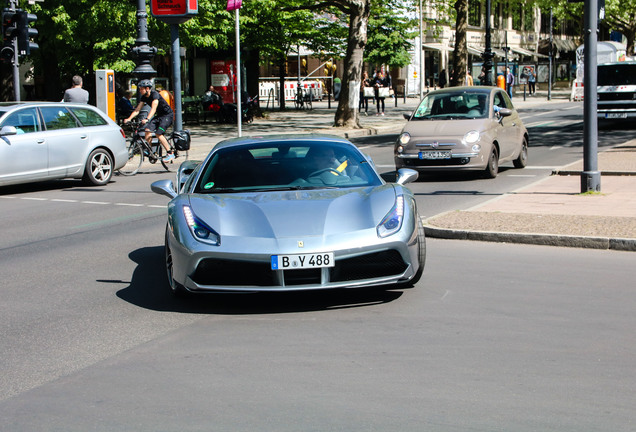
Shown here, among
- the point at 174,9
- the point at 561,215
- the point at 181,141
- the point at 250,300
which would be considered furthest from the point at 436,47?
the point at 250,300

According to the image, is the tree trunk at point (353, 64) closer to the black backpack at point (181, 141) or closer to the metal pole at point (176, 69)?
the metal pole at point (176, 69)

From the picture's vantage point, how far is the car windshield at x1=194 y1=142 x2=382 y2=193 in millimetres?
7430

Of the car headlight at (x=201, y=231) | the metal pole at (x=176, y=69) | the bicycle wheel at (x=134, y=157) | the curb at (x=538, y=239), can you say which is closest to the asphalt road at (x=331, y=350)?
the curb at (x=538, y=239)

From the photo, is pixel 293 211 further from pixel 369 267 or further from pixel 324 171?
pixel 324 171

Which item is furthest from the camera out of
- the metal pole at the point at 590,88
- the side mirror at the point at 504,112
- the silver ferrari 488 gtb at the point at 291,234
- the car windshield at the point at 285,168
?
the side mirror at the point at 504,112

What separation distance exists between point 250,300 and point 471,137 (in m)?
9.09

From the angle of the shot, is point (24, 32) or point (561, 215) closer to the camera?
point (561, 215)

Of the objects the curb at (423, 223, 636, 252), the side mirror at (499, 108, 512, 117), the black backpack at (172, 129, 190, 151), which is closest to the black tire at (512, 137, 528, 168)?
the side mirror at (499, 108, 512, 117)

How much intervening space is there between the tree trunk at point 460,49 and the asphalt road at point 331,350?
106 ft

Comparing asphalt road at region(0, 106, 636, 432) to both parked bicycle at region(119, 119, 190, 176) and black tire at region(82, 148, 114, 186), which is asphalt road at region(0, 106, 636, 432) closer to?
black tire at region(82, 148, 114, 186)

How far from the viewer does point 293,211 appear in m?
6.59

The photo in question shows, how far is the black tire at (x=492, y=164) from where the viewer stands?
15573 mm

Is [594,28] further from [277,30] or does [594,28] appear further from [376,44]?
[376,44]

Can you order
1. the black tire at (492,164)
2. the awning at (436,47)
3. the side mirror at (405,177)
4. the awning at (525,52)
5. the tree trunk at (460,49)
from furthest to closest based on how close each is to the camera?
the awning at (525,52) < the awning at (436,47) < the tree trunk at (460,49) < the black tire at (492,164) < the side mirror at (405,177)
